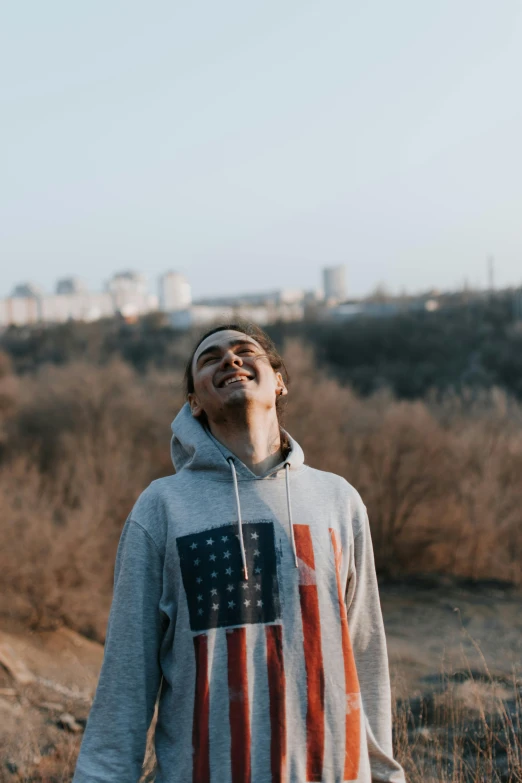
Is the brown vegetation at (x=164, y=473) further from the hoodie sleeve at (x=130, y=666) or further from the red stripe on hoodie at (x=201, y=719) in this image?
the red stripe on hoodie at (x=201, y=719)

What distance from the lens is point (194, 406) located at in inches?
87.0

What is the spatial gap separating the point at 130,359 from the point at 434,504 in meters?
28.0

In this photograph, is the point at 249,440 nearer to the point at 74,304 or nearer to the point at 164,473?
the point at 164,473

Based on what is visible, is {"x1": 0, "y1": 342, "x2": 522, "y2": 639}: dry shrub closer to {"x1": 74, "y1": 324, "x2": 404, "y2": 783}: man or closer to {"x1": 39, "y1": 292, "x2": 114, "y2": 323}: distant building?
{"x1": 74, "y1": 324, "x2": 404, "y2": 783}: man

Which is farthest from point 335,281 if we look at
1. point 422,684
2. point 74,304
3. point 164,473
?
point 422,684

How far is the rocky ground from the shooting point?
3787mm

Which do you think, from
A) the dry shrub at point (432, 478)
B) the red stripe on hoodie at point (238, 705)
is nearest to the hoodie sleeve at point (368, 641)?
the red stripe on hoodie at point (238, 705)

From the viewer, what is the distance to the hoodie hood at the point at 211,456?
6.43 feet

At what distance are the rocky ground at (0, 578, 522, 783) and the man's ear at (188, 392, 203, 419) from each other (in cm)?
179

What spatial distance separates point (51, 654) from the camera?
1371 cm

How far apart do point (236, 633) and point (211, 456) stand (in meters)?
0.45

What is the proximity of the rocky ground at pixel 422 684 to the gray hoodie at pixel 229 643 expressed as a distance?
140 cm

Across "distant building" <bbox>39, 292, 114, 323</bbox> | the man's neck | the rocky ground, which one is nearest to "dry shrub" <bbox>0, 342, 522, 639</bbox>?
the rocky ground

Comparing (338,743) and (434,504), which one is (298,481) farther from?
(434,504)
